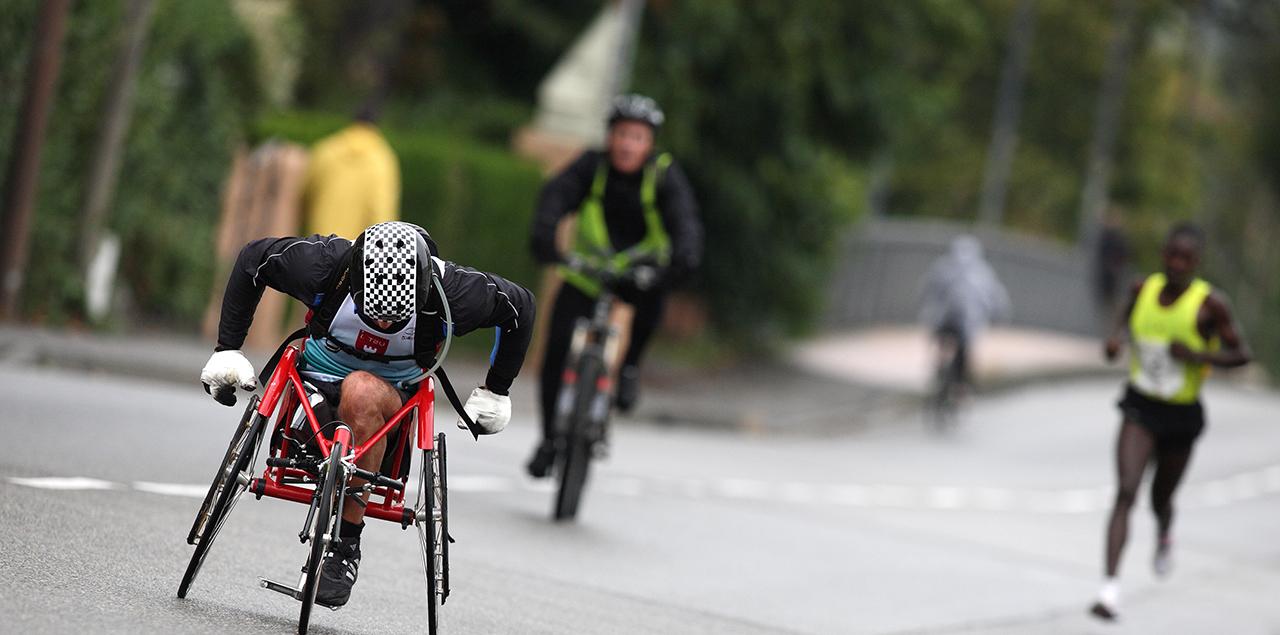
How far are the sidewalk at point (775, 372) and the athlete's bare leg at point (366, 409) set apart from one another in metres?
8.40

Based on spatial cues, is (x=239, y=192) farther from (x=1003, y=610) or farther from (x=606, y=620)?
(x=606, y=620)

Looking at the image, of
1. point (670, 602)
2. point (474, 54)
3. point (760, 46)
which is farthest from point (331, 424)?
point (474, 54)

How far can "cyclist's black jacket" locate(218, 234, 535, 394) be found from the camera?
22.6ft

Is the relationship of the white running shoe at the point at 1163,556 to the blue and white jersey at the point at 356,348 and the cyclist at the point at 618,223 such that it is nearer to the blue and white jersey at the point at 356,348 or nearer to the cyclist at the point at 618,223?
the cyclist at the point at 618,223

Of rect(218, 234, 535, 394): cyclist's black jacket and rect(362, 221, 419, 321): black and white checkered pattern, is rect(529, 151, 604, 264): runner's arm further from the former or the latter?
rect(362, 221, 419, 321): black and white checkered pattern

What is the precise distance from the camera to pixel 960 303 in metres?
24.3

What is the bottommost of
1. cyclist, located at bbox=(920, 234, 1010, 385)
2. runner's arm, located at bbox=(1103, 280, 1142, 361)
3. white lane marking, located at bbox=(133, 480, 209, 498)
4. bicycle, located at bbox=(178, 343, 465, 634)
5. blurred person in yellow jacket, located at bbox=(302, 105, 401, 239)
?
white lane marking, located at bbox=(133, 480, 209, 498)

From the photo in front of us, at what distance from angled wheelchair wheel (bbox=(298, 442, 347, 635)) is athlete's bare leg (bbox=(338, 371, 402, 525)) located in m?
0.18

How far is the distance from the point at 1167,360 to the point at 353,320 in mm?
5890

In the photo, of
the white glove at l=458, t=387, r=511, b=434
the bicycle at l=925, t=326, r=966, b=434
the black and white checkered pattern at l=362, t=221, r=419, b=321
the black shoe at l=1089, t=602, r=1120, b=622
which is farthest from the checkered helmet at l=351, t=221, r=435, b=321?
the bicycle at l=925, t=326, r=966, b=434

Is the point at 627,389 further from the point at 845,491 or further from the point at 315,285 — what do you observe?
the point at 845,491

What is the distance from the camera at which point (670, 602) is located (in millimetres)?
9812

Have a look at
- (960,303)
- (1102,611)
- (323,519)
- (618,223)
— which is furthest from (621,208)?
(960,303)

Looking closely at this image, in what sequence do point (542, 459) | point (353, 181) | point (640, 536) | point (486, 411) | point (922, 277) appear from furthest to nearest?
point (922, 277), point (353, 181), point (640, 536), point (542, 459), point (486, 411)
